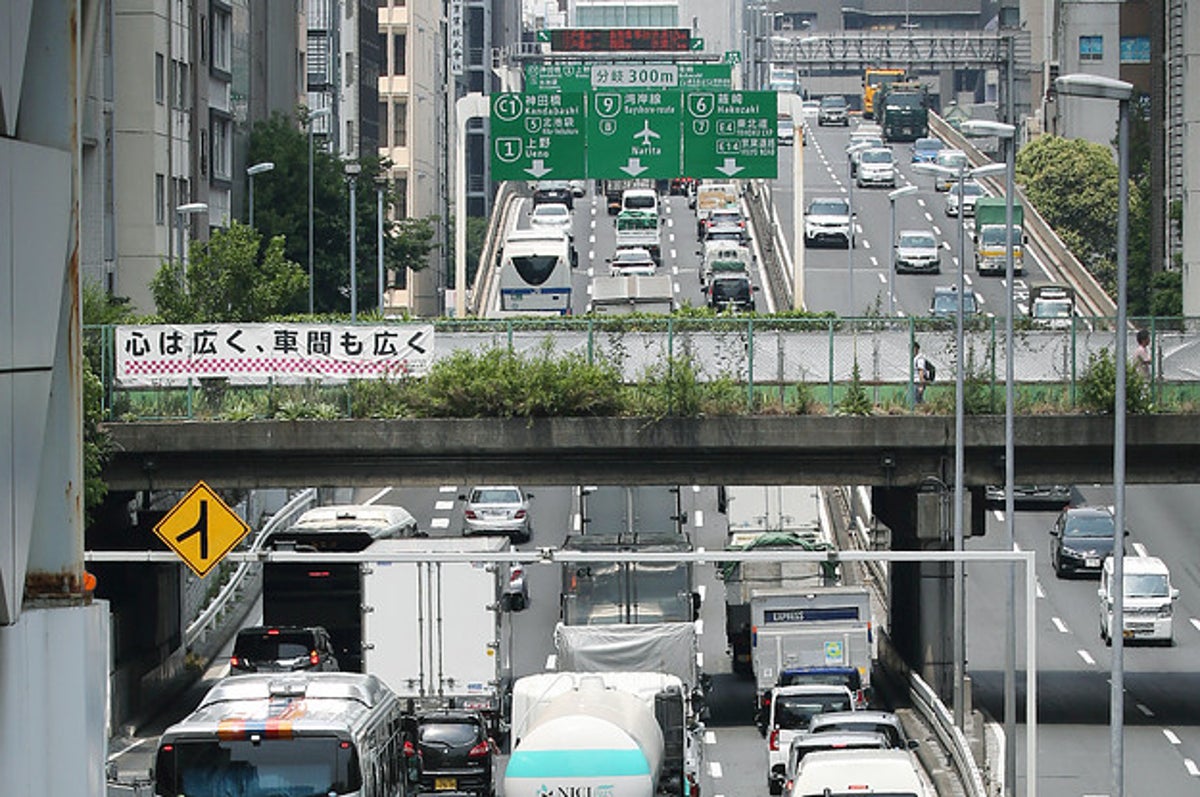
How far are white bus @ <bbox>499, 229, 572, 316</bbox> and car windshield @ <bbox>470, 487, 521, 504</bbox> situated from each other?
474 inches

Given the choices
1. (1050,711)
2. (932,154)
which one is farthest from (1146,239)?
(1050,711)

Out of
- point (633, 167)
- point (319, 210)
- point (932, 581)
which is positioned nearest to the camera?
point (932, 581)

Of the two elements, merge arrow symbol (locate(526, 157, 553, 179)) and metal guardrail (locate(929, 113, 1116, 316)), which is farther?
metal guardrail (locate(929, 113, 1116, 316))

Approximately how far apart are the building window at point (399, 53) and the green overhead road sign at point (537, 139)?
82493 mm

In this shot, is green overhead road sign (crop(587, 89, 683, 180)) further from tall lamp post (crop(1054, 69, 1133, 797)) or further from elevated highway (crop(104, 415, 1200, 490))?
tall lamp post (crop(1054, 69, 1133, 797))

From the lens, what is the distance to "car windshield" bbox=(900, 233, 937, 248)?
93312 millimetres

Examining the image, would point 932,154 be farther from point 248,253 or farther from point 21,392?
point 21,392

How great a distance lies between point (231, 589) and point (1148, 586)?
64.5 ft

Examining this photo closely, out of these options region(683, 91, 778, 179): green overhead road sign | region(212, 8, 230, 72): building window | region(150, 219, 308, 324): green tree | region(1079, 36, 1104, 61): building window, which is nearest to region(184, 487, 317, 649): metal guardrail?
region(150, 219, 308, 324): green tree

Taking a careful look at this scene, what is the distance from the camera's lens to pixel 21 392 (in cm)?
948

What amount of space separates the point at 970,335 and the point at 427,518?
77.8 ft

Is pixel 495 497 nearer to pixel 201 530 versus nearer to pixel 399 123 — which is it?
pixel 201 530

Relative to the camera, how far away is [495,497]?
60.8 m

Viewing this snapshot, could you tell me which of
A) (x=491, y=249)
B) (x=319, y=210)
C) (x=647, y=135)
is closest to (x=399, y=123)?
(x=491, y=249)
